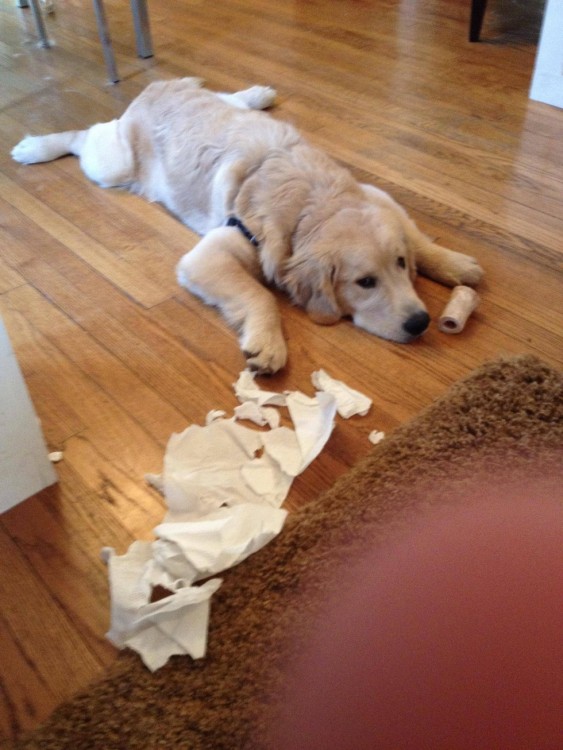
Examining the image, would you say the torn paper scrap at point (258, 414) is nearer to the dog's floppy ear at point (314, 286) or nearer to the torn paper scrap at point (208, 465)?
the torn paper scrap at point (208, 465)

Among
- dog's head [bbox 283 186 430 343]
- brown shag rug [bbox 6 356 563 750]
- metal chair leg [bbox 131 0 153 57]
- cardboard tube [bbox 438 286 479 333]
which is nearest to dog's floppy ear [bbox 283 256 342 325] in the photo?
dog's head [bbox 283 186 430 343]

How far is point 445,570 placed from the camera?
69cm

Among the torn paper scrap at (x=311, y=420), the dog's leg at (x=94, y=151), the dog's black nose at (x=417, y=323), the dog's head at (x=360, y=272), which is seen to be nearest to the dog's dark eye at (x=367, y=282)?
the dog's head at (x=360, y=272)

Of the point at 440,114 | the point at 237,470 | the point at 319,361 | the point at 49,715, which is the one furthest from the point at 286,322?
the point at 440,114

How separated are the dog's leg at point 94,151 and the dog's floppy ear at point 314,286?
97 cm

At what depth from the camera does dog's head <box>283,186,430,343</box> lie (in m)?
1.81

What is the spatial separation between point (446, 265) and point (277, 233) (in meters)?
0.52

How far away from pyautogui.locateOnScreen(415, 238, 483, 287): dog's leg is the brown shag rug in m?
0.36

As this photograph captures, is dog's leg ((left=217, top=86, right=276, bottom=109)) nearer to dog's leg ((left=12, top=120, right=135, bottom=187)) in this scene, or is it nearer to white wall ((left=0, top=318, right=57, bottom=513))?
dog's leg ((left=12, top=120, right=135, bottom=187))

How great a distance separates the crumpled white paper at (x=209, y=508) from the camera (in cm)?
122

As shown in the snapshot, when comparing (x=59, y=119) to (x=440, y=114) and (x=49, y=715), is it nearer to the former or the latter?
(x=440, y=114)

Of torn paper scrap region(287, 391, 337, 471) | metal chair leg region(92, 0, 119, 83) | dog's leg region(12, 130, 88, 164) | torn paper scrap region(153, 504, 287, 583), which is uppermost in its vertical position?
metal chair leg region(92, 0, 119, 83)

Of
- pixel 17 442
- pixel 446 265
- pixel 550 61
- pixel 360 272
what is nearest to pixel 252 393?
pixel 360 272

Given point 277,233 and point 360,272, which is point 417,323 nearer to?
Answer: point 360,272
